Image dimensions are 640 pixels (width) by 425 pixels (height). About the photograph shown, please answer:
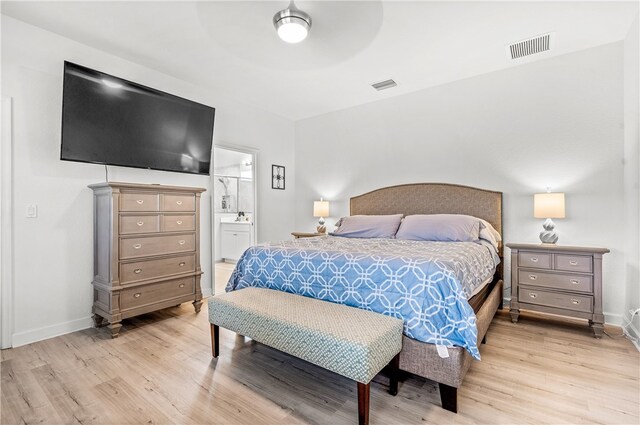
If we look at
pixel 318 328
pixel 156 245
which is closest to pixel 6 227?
pixel 156 245

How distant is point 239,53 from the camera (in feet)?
9.98

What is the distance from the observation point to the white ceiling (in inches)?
94.0

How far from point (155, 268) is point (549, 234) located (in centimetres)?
391

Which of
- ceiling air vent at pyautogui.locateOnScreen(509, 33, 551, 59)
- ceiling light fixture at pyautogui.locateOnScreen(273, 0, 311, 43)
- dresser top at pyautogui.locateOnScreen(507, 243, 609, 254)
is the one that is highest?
ceiling air vent at pyautogui.locateOnScreen(509, 33, 551, 59)

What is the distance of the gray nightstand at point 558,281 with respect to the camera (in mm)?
2639

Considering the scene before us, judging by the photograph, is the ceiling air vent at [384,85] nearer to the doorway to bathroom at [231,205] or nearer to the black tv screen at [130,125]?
the black tv screen at [130,125]

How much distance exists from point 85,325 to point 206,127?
7.92 ft

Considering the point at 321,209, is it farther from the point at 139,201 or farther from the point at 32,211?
the point at 32,211

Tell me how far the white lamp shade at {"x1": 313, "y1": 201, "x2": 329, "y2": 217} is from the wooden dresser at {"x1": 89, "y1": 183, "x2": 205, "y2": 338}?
1923 mm

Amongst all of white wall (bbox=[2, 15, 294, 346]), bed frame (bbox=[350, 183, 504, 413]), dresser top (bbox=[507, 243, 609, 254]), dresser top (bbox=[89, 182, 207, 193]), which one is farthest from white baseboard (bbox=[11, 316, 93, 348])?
dresser top (bbox=[507, 243, 609, 254])

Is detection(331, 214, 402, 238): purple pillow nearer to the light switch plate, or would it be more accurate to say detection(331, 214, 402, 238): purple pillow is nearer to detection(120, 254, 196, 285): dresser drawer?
detection(120, 254, 196, 285): dresser drawer

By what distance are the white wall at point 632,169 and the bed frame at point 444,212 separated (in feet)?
3.31

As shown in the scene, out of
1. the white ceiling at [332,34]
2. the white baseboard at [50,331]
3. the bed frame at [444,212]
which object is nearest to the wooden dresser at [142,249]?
the white baseboard at [50,331]

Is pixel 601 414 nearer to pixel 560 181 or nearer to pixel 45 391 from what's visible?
pixel 560 181
